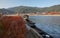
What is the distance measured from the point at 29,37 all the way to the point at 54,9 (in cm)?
19040

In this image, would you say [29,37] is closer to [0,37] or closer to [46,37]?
[0,37]

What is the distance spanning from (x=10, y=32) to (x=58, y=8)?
636ft

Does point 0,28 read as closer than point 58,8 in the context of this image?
Yes

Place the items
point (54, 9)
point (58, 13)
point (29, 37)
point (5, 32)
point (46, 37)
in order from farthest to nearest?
1. point (54, 9)
2. point (58, 13)
3. point (46, 37)
4. point (29, 37)
5. point (5, 32)

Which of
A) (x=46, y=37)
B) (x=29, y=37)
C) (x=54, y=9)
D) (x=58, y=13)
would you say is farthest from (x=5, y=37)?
(x=54, y=9)

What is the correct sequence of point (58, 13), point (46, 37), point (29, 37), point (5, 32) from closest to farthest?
point (5, 32), point (29, 37), point (46, 37), point (58, 13)

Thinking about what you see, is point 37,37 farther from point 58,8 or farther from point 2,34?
point 58,8

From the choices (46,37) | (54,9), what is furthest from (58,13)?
(46,37)

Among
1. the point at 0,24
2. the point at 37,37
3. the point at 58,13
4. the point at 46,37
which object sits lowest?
the point at 58,13

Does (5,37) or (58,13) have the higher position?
(5,37)

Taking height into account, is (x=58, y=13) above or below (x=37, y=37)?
below

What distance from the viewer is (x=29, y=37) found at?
1110 centimetres

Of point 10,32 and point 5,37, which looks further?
point 10,32

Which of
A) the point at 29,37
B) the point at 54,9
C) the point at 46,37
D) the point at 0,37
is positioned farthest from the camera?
the point at 54,9
